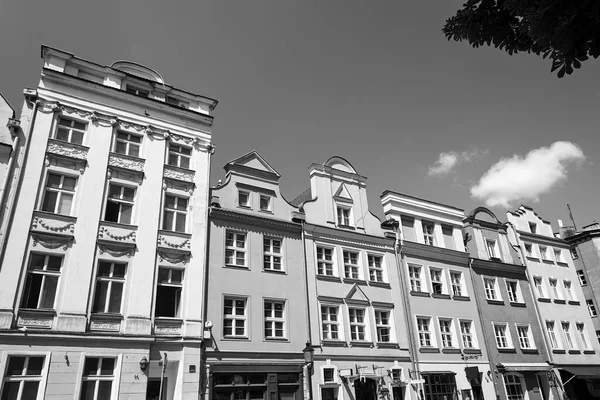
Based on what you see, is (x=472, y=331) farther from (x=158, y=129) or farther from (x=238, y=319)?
(x=158, y=129)

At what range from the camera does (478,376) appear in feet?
83.4

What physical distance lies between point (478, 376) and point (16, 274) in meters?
23.5

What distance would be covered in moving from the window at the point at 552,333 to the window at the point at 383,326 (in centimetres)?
1361

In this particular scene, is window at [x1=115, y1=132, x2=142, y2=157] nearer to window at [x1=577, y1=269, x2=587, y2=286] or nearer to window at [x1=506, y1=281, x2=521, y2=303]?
window at [x1=506, y1=281, x2=521, y2=303]

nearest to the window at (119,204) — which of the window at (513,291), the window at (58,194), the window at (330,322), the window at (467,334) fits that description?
the window at (58,194)

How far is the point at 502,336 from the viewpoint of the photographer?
28.2 metres

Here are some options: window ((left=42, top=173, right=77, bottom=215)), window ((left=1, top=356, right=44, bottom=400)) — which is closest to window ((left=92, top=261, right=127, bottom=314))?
window ((left=1, top=356, right=44, bottom=400))

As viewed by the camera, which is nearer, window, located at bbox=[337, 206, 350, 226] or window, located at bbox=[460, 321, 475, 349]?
window, located at bbox=[337, 206, 350, 226]

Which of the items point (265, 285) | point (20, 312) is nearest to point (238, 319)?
point (265, 285)

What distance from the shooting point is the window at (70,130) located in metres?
19.4

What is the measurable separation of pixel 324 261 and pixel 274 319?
448 cm

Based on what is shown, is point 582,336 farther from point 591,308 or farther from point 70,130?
point 70,130

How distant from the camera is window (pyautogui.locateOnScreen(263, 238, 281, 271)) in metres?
21.9

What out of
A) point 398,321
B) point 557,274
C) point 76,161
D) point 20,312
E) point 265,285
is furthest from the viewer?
point 557,274
